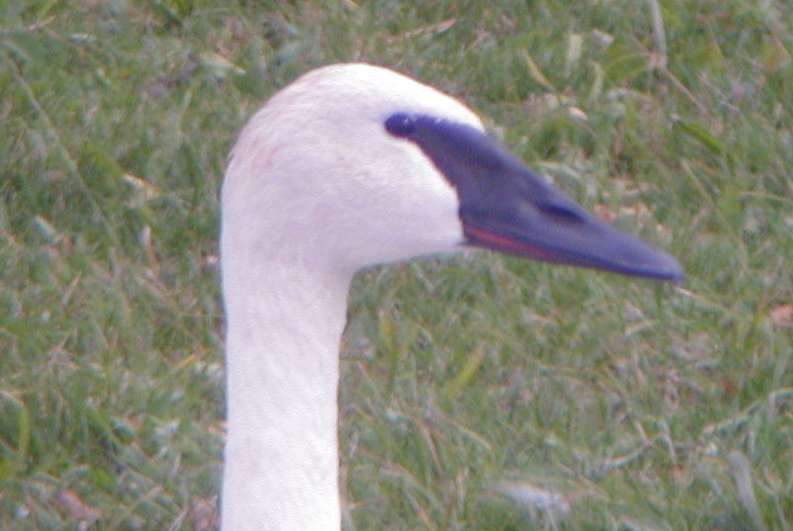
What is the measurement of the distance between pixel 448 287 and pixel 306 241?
1.88 metres

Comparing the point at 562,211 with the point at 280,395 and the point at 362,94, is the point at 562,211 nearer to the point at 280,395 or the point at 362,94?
the point at 362,94

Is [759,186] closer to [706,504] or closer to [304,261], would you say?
[706,504]

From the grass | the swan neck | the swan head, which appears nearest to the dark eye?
the swan head

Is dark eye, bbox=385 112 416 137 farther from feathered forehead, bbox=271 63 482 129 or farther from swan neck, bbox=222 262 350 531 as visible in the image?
swan neck, bbox=222 262 350 531

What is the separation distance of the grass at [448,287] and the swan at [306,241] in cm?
96

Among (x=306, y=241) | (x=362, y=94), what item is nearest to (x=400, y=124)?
(x=362, y=94)

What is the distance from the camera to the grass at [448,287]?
4051 mm

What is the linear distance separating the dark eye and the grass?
1143 millimetres

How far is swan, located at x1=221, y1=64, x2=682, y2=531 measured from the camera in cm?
296

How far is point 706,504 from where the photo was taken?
155 inches

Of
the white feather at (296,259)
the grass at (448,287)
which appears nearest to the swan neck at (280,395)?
the white feather at (296,259)

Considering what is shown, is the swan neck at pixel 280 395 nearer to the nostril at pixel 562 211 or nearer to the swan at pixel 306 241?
the swan at pixel 306 241

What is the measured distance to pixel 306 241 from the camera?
2.98m

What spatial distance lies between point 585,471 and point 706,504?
0.27 meters
